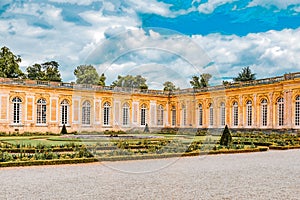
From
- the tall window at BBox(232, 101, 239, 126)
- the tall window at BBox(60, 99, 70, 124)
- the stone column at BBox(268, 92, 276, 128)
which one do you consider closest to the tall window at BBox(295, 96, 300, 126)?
the stone column at BBox(268, 92, 276, 128)

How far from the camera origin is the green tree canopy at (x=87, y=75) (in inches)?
320

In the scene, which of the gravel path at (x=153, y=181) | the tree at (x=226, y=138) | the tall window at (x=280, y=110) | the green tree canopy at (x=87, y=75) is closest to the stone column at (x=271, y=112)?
the tall window at (x=280, y=110)

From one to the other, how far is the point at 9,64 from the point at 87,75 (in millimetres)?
40302

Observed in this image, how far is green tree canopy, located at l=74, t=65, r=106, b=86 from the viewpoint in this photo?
8125mm

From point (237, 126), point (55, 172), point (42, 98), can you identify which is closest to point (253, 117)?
point (237, 126)

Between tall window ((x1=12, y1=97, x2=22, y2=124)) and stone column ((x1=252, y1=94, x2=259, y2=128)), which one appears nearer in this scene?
tall window ((x1=12, y1=97, x2=22, y2=124))

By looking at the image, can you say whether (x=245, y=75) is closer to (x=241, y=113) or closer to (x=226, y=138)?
(x=241, y=113)

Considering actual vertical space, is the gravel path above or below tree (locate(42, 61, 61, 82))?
below

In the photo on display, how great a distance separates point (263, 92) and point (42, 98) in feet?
72.8

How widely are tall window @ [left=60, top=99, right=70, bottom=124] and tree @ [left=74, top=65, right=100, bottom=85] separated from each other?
1199 inches

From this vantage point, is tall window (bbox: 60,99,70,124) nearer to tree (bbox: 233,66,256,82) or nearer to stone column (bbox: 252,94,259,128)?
stone column (bbox: 252,94,259,128)

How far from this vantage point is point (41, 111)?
37.6 meters

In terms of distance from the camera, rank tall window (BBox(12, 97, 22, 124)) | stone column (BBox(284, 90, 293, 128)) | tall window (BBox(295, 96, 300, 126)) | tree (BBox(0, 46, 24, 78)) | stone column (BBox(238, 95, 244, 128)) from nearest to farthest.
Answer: tall window (BBox(295, 96, 300, 126)) → stone column (BBox(284, 90, 293, 128)) → tall window (BBox(12, 97, 22, 124)) → stone column (BBox(238, 95, 244, 128)) → tree (BBox(0, 46, 24, 78))

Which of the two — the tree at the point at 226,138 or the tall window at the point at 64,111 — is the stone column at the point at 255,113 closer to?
the tree at the point at 226,138
